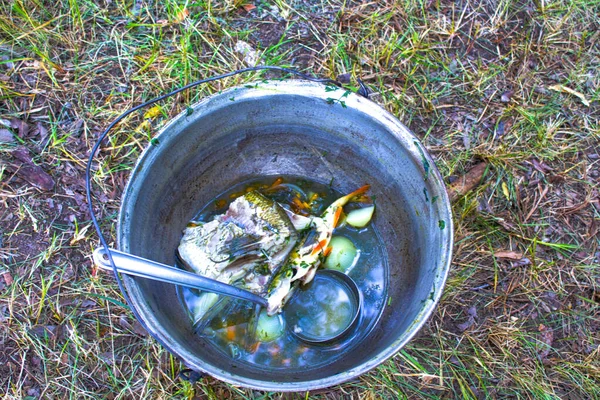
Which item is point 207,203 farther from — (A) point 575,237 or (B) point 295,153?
(A) point 575,237

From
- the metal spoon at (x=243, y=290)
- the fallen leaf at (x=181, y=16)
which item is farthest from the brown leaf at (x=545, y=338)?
the fallen leaf at (x=181, y=16)

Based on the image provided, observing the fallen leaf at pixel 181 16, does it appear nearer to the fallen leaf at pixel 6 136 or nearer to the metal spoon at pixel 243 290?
the fallen leaf at pixel 6 136

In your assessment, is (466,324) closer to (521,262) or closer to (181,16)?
(521,262)

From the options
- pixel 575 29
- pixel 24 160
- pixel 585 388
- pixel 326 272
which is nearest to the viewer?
pixel 326 272

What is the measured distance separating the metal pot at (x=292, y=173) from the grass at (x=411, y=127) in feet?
1.49

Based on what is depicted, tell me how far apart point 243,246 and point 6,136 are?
141 cm

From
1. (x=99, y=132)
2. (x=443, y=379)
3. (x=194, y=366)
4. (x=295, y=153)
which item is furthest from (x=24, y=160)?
(x=443, y=379)

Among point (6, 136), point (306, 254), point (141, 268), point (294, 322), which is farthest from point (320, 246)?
point (6, 136)

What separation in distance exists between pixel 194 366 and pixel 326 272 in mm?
780

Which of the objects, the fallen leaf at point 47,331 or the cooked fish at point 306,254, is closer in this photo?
the cooked fish at point 306,254

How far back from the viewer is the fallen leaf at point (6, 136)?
7.45 feet

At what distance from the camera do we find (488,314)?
2.18 m

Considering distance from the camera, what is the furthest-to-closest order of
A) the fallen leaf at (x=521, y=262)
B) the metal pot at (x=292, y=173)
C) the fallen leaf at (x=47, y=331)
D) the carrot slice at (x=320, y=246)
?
the fallen leaf at (x=521, y=262) → the fallen leaf at (x=47, y=331) → the carrot slice at (x=320, y=246) → the metal pot at (x=292, y=173)

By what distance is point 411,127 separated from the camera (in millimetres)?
2410
